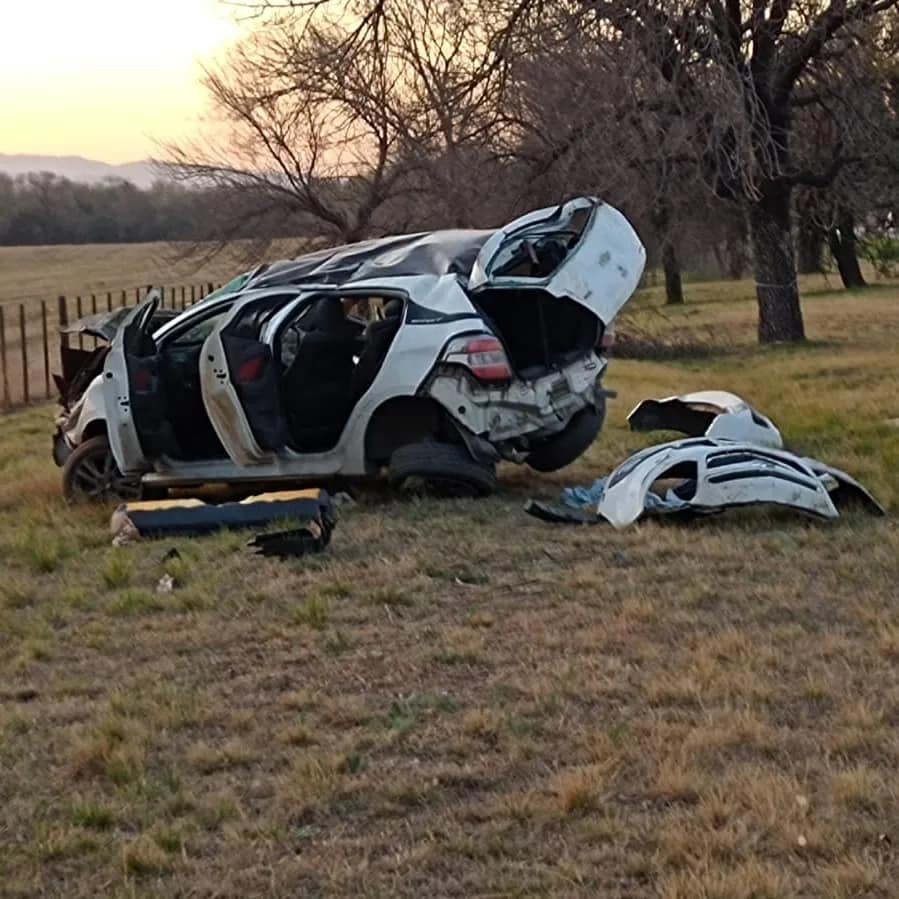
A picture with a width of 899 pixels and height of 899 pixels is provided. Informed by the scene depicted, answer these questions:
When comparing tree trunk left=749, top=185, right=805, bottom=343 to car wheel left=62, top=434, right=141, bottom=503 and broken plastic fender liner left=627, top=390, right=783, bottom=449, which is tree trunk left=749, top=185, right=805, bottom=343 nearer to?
broken plastic fender liner left=627, top=390, right=783, bottom=449

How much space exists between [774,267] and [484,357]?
16776 mm

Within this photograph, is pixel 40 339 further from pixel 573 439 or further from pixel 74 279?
pixel 573 439

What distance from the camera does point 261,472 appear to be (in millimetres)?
9578

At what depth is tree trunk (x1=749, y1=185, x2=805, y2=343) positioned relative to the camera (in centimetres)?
2416

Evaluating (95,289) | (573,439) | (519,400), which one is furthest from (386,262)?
(95,289)

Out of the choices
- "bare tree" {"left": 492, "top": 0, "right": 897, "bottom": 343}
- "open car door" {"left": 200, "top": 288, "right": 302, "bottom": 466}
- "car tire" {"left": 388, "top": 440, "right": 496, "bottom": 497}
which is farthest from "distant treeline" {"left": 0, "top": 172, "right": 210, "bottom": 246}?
"car tire" {"left": 388, "top": 440, "right": 496, "bottom": 497}

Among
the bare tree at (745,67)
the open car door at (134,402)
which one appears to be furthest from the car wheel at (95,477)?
the bare tree at (745,67)

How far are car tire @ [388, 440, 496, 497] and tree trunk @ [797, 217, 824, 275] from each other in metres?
25.3

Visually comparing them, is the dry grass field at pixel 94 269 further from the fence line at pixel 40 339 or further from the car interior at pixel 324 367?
the car interior at pixel 324 367

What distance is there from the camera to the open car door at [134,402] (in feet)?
30.8

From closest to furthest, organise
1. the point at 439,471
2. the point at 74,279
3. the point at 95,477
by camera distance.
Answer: the point at 439,471, the point at 95,477, the point at 74,279

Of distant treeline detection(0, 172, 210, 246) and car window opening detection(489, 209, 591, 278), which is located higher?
distant treeline detection(0, 172, 210, 246)

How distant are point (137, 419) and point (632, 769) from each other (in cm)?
562

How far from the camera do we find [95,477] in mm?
10062
